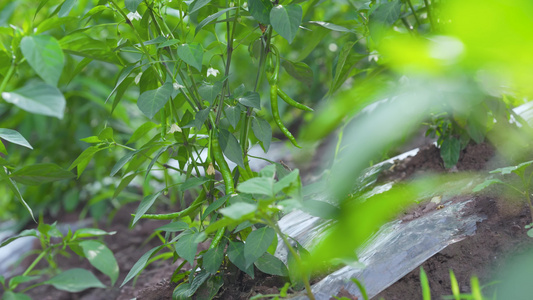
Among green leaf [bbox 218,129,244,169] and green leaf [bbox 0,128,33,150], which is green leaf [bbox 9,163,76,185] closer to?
green leaf [bbox 0,128,33,150]

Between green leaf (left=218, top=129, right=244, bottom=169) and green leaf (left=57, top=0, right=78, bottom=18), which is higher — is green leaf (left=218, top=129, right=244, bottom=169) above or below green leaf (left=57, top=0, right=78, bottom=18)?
below

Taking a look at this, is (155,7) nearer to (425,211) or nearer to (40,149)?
(425,211)

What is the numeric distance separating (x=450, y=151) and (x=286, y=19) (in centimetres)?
81

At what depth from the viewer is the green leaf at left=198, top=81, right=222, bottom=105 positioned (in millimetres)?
1009

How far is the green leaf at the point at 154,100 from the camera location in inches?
37.1

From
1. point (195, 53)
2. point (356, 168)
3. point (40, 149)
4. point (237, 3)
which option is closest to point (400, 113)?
point (356, 168)

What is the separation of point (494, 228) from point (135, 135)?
89 cm

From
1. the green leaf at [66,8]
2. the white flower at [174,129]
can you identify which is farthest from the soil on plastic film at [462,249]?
the green leaf at [66,8]

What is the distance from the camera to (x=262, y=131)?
111cm

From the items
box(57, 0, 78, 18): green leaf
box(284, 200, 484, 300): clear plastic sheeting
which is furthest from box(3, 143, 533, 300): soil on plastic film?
box(57, 0, 78, 18): green leaf

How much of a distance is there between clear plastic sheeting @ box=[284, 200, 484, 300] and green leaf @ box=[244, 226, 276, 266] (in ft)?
0.53

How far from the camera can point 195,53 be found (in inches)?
38.2

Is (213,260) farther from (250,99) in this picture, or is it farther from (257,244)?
(250,99)

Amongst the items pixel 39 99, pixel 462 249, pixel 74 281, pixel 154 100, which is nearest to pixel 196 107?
pixel 154 100
